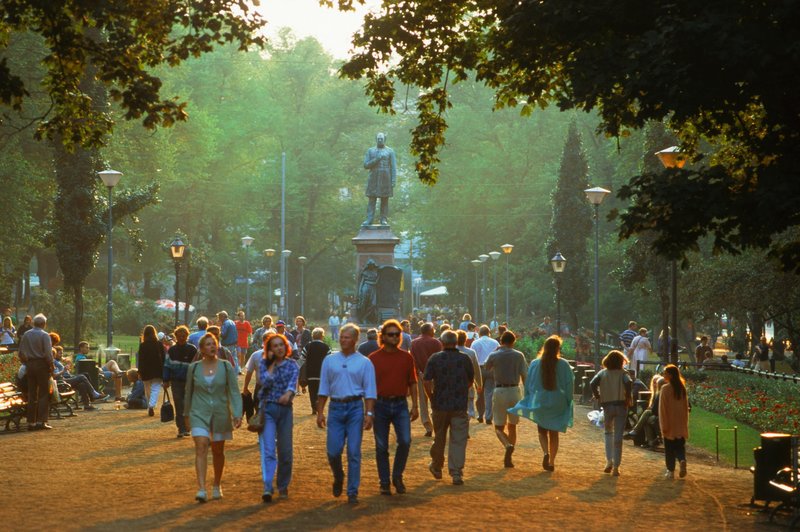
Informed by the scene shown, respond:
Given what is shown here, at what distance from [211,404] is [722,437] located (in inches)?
455

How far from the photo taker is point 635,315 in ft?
186

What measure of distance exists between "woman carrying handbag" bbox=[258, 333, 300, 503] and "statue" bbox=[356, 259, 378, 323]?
2789 cm

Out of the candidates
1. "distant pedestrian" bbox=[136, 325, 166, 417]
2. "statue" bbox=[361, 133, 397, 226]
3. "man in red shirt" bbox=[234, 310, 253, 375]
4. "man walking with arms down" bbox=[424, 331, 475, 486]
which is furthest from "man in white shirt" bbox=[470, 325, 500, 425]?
"statue" bbox=[361, 133, 397, 226]

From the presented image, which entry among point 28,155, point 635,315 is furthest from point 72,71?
point 635,315

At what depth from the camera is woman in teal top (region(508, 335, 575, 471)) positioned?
16.1 m

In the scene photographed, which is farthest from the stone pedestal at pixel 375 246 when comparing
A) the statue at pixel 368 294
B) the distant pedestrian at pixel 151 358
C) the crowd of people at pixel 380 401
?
the crowd of people at pixel 380 401

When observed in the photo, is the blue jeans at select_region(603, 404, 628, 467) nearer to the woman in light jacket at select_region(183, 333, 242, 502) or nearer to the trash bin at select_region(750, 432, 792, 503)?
the trash bin at select_region(750, 432, 792, 503)

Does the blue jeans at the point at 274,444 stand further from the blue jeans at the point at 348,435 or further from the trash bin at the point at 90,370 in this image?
the trash bin at the point at 90,370

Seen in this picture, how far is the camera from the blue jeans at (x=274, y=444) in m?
12.7

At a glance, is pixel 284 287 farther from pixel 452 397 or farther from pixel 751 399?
pixel 452 397

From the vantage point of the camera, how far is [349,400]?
12758 millimetres

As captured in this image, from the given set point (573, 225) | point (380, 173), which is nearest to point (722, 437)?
point (380, 173)

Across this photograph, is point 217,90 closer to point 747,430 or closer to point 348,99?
point 348,99

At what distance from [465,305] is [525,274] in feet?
45.1
